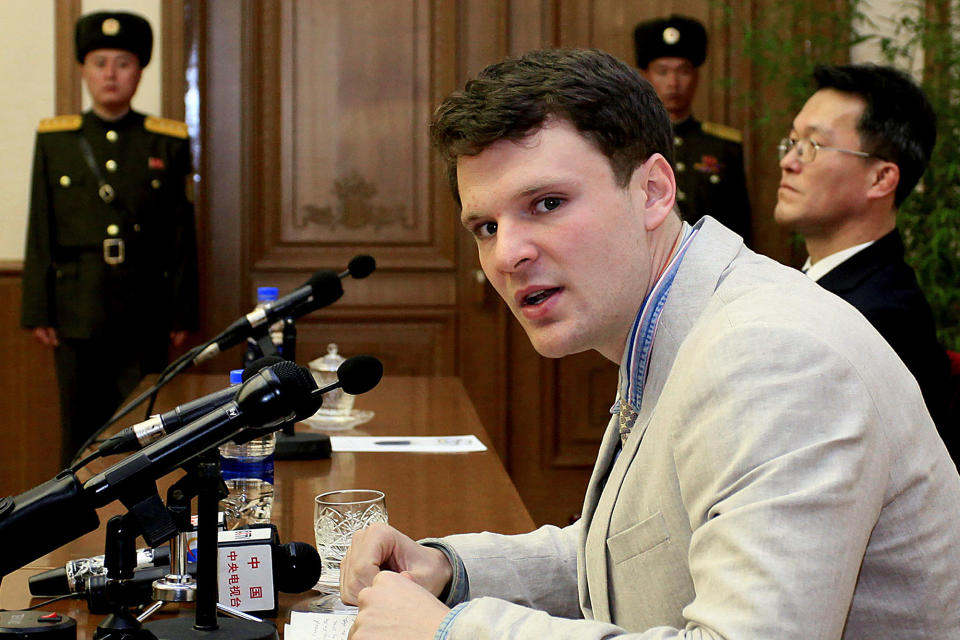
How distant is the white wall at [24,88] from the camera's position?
4.56 metres

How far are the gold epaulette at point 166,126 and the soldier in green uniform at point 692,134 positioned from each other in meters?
1.87

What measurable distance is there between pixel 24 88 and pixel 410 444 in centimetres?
305

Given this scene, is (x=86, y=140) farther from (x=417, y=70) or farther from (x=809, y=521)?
(x=809, y=521)

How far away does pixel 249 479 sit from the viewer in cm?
173

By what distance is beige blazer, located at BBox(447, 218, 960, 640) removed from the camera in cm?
86

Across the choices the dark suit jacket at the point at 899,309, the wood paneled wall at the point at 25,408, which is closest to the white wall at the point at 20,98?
the wood paneled wall at the point at 25,408

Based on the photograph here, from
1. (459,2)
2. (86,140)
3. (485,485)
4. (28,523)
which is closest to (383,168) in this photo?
(459,2)

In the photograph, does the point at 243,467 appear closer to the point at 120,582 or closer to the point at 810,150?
the point at 120,582

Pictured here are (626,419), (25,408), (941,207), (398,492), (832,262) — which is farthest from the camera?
(25,408)

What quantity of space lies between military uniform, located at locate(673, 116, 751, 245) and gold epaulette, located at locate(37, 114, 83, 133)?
7.93 ft

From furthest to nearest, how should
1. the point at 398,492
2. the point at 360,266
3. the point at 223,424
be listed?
1. the point at 360,266
2. the point at 398,492
3. the point at 223,424

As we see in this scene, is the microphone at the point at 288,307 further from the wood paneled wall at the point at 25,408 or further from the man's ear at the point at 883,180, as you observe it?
the wood paneled wall at the point at 25,408

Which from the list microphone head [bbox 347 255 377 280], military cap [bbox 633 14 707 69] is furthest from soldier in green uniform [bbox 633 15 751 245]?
microphone head [bbox 347 255 377 280]

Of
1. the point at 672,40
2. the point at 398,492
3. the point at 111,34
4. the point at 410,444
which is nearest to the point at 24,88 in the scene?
the point at 111,34
